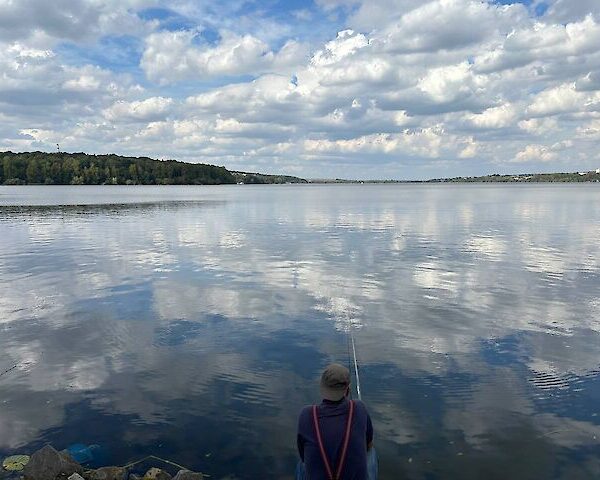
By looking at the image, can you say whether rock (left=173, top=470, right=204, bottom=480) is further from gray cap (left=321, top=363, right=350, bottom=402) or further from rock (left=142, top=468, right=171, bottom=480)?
gray cap (left=321, top=363, right=350, bottom=402)

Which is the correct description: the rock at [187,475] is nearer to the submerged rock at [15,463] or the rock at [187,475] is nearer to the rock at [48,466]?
the rock at [48,466]

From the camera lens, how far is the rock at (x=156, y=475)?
11.2 m

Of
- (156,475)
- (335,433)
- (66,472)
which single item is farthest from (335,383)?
(66,472)

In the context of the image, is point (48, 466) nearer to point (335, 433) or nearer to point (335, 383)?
point (335, 433)

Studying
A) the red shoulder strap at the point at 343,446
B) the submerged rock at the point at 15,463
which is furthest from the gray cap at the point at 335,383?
the submerged rock at the point at 15,463

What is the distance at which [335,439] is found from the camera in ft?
23.2

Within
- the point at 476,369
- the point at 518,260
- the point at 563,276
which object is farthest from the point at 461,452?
the point at 518,260

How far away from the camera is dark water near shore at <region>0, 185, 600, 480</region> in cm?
1285

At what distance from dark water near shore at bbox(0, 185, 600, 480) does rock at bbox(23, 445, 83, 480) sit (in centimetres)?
132

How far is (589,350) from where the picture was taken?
1914 cm

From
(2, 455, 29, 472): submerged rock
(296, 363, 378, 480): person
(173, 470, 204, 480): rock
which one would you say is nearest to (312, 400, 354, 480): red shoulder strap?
(296, 363, 378, 480): person

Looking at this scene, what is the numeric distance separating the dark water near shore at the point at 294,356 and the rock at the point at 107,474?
2.99 feet

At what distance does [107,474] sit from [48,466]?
3.91ft

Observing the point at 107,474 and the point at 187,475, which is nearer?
the point at 187,475
